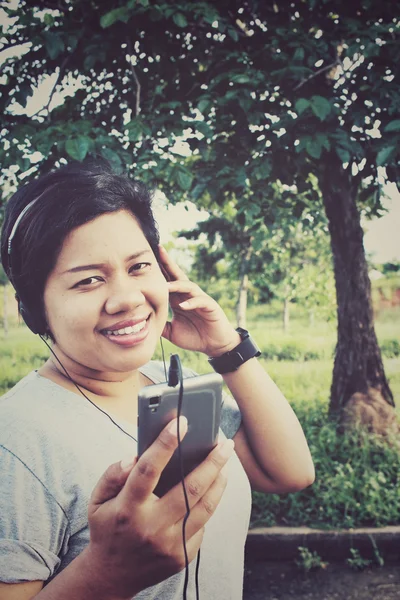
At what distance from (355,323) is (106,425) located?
10.2 feet

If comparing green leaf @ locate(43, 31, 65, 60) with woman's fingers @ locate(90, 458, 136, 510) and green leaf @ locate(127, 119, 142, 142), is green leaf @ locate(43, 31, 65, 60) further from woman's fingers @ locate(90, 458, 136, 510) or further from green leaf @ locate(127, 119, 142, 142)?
woman's fingers @ locate(90, 458, 136, 510)

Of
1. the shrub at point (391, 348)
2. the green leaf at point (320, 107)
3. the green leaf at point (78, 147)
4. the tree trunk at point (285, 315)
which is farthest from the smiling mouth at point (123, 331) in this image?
the tree trunk at point (285, 315)

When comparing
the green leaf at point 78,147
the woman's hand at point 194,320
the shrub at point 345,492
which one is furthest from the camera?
the shrub at point 345,492

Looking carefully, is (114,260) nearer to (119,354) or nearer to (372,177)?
(119,354)

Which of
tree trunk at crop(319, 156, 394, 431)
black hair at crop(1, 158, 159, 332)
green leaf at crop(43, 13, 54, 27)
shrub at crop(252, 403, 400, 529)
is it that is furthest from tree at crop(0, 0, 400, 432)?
shrub at crop(252, 403, 400, 529)

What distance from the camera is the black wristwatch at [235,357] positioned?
1.23 metres

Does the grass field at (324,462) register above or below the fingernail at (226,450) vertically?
below

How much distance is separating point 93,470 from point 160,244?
1.99ft

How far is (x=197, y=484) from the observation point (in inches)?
29.8

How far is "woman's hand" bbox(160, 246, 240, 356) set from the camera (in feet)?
3.93

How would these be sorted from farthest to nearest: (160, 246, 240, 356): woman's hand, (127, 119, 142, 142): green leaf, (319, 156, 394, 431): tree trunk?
(319, 156, 394, 431): tree trunk, (127, 119, 142, 142): green leaf, (160, 246, 240, 356): woman's hand

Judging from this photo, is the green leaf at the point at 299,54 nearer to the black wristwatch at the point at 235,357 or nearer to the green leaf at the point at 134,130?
the green leaf at the point at 134,130

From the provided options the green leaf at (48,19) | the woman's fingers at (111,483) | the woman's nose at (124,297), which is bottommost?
the woman's fingers at (111,483)

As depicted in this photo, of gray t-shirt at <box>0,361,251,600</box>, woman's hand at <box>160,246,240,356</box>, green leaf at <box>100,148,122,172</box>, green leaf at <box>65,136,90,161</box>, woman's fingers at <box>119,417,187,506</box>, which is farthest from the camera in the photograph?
green leaf at <box>100,148,122,172</box>
